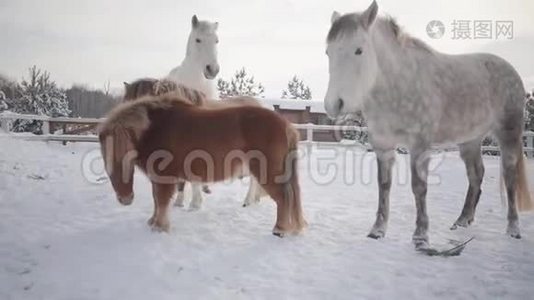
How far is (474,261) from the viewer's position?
304 cm

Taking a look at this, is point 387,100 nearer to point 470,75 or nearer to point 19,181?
point 470,75

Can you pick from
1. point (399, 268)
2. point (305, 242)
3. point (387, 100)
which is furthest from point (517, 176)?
point (305, 242)

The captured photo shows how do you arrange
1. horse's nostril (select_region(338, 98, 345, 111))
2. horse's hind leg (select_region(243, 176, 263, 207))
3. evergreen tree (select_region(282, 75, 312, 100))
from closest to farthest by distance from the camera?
horse's nostril (select_region(338, 98, 345, 111)) < horse's hind leg (select_region(243, 176, 263, 207)) < evergreen tree (select_region(282, 75, 312, 100))

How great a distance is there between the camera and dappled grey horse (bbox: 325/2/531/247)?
3.15 m

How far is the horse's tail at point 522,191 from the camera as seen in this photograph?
4254 mm

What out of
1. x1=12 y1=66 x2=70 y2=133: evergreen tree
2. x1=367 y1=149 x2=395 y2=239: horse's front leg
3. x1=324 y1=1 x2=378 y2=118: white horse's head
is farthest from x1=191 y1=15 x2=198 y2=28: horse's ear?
x1=12 y1=66 x2=70 y2=133: evergreen tree

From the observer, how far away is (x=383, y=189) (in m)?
3.82

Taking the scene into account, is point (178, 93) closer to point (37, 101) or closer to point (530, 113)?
point (37, 101)

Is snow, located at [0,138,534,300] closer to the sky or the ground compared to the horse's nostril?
closer to the ground

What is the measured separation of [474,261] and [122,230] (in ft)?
9.82

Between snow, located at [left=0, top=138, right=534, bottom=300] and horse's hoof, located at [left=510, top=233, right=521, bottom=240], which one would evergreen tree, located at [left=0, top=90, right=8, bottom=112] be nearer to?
snow, located at [left=0, top=138, right=534, bottom=300]

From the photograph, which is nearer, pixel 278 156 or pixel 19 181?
pixel 278 156

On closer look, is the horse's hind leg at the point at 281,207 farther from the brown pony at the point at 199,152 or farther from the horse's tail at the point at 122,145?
the horse's tail at the point at 122,145

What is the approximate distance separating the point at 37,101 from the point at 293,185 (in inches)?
599
